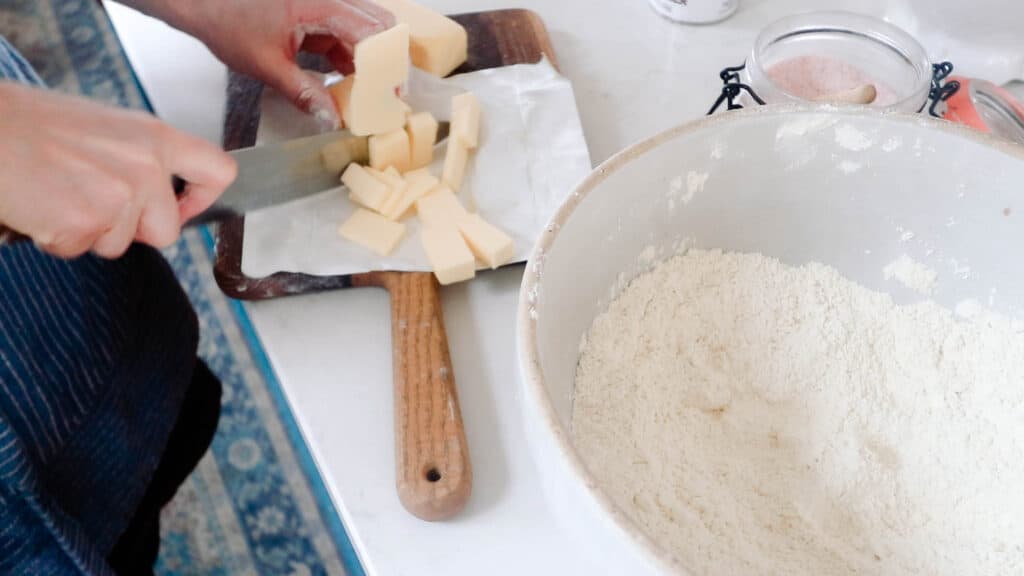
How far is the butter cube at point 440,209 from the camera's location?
2.29 ft

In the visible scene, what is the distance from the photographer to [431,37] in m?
0.79

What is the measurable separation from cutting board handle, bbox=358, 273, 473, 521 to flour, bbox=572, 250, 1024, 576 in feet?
0.35

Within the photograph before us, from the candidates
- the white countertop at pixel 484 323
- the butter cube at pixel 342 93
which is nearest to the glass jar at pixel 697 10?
the white countertop at pixel 484 323

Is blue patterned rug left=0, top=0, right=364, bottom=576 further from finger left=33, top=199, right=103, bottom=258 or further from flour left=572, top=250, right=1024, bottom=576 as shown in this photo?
flour left=572, top=250, right=1024, bottom=576

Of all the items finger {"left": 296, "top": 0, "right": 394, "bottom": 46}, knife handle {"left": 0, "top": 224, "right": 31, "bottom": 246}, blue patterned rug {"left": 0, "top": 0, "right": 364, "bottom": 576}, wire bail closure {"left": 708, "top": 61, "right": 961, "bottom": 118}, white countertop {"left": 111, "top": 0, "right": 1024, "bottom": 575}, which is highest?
wire bail closure {"left": 708, "top": 61, "right": 961, "bottom": 118}

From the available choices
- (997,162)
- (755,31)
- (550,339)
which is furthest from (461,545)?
(755,31)

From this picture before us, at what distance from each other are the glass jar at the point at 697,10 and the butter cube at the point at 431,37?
23 cm

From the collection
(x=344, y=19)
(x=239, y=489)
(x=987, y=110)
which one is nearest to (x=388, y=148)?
(x=344, y=19)

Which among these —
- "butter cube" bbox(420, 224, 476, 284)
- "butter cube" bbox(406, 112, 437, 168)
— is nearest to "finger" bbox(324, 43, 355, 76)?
"butter cube" bbox(406, 112, 437, 168)

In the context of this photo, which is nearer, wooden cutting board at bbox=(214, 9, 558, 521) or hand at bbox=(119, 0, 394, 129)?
wooden cutting board at bbox=(214, 9, 558, 521)

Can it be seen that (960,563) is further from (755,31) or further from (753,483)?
(755,31)

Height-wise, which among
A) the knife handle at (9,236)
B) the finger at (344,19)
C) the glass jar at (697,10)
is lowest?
the knife handle at (9,236)

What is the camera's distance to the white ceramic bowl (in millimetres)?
498

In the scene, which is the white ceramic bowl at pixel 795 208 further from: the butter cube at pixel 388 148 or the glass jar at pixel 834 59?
the butter cube at pixel 388 148
